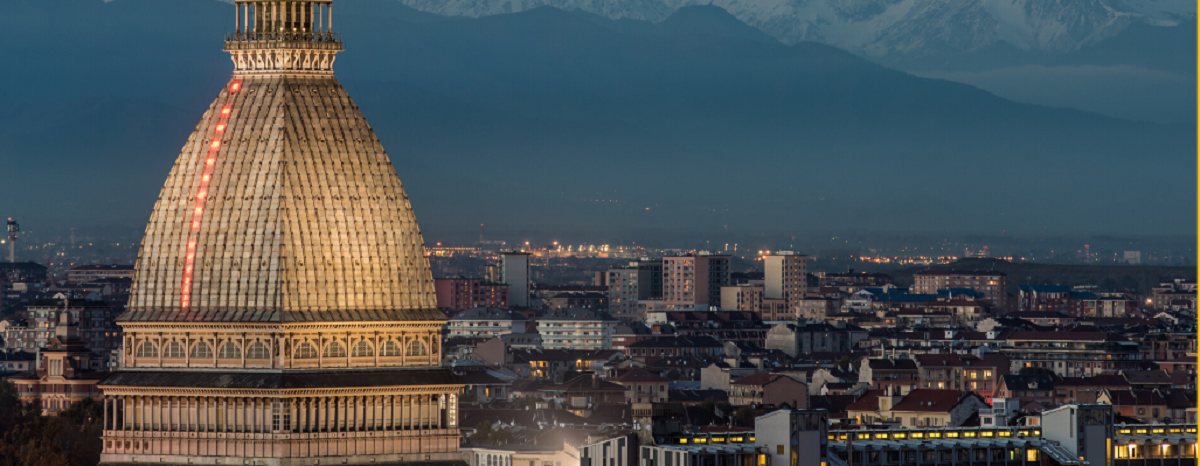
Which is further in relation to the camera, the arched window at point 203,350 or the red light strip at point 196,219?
the red light strip at point 196,219

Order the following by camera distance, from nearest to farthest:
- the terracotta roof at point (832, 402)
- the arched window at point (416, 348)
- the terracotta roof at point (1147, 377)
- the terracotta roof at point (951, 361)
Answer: the arched window at point (416, 348), the terracotta roof at point (832, 402), the terracotta roof at point (1147, 377), the terracotta roof at point (951, 361)

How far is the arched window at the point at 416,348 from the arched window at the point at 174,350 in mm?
4633

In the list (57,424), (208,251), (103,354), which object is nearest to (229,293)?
(208,251)

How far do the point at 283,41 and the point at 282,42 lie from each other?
4cm

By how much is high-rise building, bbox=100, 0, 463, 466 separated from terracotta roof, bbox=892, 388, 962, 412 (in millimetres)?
86613

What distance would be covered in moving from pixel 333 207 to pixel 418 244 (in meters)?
2.23

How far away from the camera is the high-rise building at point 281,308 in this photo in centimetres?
5612

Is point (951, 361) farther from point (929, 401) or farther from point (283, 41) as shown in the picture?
point (283, 41)

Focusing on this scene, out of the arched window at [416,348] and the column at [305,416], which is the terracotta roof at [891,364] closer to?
the arched window at [416,348]

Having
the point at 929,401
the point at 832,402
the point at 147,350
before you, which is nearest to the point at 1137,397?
the point at 929,401

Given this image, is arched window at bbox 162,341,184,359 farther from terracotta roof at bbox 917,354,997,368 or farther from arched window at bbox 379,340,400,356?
terracotta roof at bbox 917,354,997,368

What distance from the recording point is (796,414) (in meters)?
64.4

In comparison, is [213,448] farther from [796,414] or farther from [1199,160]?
[1199,160]

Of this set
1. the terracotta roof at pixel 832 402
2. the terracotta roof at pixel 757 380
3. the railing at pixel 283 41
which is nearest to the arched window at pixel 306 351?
the railing at pixel 283 41
